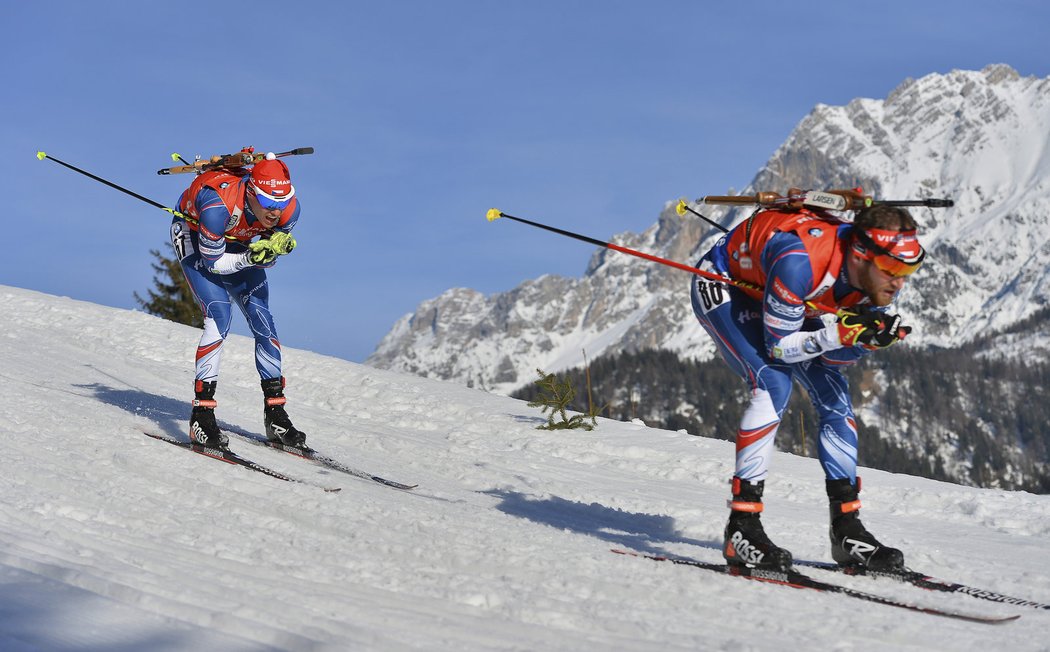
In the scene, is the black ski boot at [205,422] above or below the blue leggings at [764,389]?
below

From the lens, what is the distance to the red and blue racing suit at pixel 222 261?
891 centimetres

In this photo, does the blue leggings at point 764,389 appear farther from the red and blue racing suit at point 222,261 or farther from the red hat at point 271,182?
the red and blue racing suit at point 222,261

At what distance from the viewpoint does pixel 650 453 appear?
12016mm

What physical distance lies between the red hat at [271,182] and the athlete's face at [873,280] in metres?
5.05

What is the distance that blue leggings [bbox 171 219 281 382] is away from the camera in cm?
920

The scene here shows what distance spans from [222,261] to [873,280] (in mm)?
5573

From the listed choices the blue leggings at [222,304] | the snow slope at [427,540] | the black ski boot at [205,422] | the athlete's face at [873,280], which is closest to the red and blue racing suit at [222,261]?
the blue leggings at [222,304]

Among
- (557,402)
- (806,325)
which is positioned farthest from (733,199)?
(557,402)

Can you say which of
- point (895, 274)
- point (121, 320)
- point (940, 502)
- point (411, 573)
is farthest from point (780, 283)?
point (121, 320)

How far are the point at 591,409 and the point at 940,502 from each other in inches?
208

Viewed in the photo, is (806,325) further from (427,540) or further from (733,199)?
(427,540)

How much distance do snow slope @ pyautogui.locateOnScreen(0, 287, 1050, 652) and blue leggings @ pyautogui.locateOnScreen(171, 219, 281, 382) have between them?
86 cm

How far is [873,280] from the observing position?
5.75 metres

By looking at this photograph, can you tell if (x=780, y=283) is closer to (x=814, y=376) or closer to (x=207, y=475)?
(x=814, y=376)
